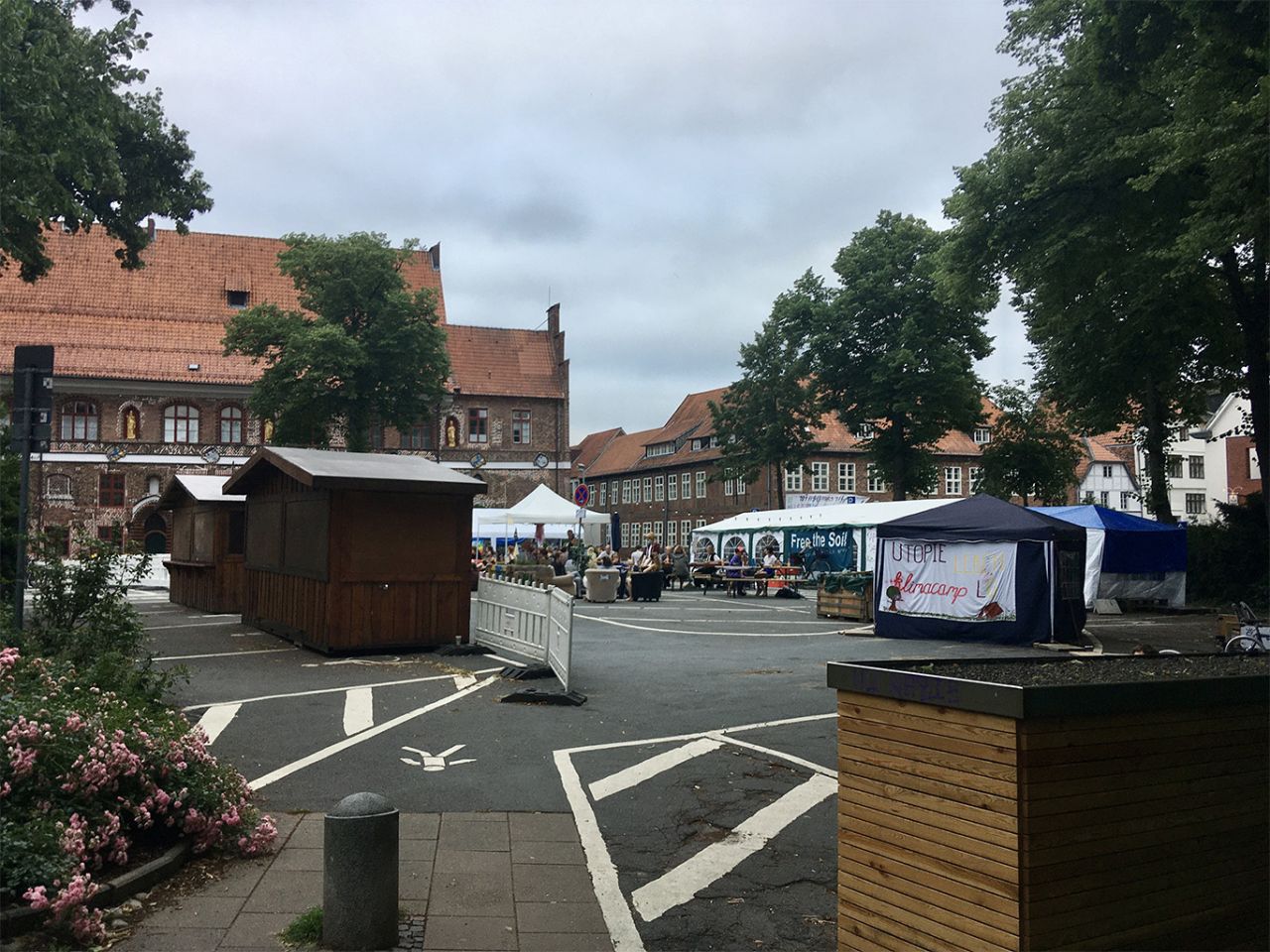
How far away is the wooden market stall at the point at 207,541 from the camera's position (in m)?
23.4

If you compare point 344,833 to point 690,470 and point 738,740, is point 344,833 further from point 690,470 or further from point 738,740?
point 690,470

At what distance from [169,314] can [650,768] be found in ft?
191

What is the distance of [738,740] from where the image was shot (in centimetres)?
927

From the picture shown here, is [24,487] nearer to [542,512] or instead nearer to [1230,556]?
[542,512]

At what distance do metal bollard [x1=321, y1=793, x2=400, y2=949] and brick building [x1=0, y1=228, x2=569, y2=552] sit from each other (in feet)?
152

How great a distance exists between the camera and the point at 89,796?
5.34 metres

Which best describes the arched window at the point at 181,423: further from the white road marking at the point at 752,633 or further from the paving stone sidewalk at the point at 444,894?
the paving stone sidewalk at the point at 444,894

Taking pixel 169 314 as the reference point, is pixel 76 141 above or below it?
below

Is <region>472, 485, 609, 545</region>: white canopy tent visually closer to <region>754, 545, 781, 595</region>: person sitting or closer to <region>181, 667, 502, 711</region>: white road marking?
<region>754, 545, 781, 595</region>: person sitting

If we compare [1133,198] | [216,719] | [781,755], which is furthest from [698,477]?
[781,755]

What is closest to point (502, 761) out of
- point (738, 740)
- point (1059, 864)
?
point (738, 740)

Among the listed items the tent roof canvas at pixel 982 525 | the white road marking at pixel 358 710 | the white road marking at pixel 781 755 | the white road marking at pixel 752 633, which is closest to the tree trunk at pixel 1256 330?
the tent roof canvas at pixel 982 525

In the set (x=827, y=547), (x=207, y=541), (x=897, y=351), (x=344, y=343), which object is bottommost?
(x=827, y=547)

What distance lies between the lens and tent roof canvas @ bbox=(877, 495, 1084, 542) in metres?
19.0
